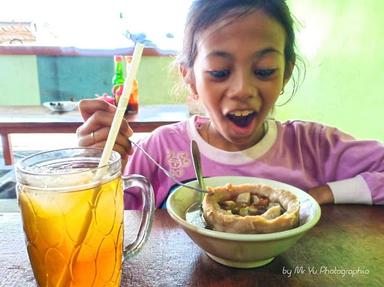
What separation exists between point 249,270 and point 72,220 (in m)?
0.27

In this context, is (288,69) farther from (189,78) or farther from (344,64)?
(344,64)

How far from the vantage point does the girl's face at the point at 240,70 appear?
0.91 m

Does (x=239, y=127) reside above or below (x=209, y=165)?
above

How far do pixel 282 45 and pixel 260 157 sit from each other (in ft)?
1.06

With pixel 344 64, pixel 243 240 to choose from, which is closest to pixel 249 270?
pixel 243 240

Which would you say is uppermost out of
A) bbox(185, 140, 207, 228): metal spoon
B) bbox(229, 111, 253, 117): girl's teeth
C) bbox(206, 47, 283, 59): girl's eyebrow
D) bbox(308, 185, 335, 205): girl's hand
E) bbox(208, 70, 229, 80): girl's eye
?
bbox(206, 47, 283, 59): girl's eyebrow

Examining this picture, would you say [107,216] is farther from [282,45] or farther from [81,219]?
[282,45]

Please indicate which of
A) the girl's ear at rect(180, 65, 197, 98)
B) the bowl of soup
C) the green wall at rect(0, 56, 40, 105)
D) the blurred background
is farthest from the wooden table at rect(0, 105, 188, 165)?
the bowl of soup

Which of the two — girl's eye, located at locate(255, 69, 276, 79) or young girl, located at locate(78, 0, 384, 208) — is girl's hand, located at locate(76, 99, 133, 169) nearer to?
young girl, located at locate(78, 0, 384, 208)

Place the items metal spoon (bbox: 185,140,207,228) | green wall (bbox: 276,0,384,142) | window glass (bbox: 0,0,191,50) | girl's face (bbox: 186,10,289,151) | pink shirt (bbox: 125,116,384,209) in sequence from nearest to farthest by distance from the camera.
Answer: metal spoon (bbox: 185,140,207,228) < girl's face (bbox: 186,10,289,151) < pink shirt (bbox: 125,116,384,209) < green wall (bbox: 276,0,384,142) < window glass (bbox: 0,0,191,50)

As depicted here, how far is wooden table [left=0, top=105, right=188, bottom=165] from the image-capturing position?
96.2 inches

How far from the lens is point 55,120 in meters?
2.49

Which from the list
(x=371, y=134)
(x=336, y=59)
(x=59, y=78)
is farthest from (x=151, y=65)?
(x=371, y=134)

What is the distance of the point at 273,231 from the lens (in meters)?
0.50
